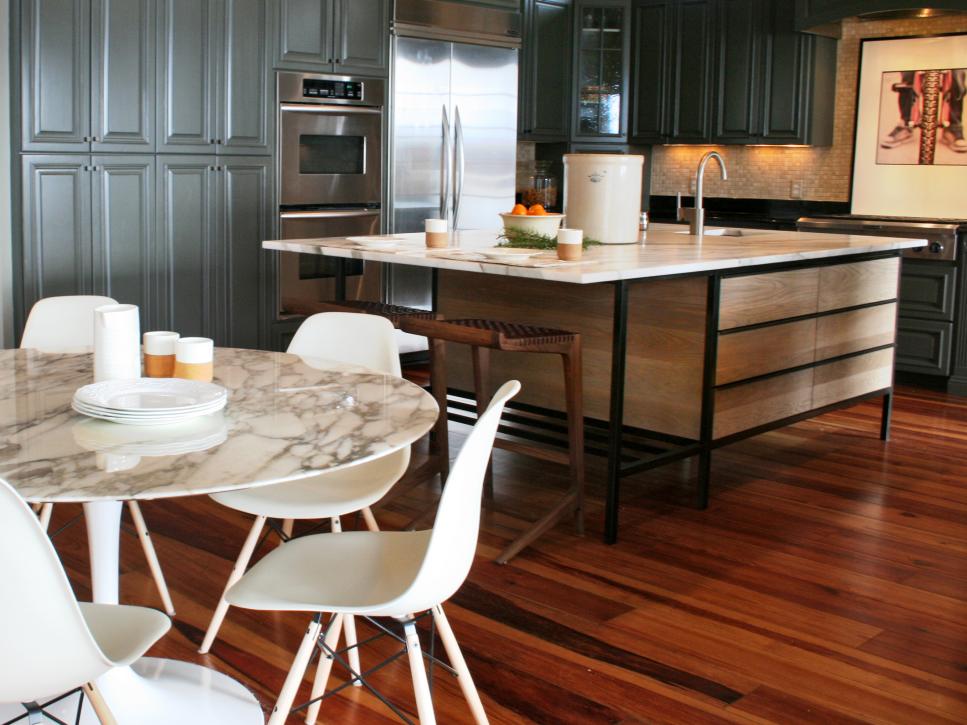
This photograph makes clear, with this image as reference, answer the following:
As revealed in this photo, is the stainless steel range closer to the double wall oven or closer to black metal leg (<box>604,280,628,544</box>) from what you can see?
the double wall oven

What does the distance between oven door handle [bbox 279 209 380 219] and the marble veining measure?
286 cm

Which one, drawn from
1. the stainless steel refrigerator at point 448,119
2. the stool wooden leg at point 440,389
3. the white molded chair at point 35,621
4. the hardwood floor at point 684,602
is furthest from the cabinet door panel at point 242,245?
the white molded chair at point 35,621

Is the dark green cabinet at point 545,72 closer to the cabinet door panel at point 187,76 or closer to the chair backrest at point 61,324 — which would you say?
the cabinet door panel at point 187,76

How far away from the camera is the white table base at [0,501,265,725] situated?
2.20 m

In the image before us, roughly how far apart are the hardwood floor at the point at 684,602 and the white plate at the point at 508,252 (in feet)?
2.71

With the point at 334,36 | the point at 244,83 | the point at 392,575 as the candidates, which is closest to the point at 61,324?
the point at 392,575

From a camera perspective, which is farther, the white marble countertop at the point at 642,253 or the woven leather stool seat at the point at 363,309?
the woven leather stool seat at the point at 363,309

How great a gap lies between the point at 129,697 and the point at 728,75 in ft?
17.3

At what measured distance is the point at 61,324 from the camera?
3006mm

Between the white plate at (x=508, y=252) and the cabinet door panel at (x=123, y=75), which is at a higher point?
the cabinet door panel at (x=123, y=75)

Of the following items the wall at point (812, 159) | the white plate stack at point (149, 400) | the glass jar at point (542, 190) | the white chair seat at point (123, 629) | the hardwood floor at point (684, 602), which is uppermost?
the wall at point (812, 159)

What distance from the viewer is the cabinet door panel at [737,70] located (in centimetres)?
634

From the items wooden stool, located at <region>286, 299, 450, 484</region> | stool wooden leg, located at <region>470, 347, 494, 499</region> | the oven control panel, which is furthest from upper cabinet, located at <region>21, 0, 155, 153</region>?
stool wooden leg, located at <region>470, 347, 494, 499</region>

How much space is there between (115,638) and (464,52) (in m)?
4.63
